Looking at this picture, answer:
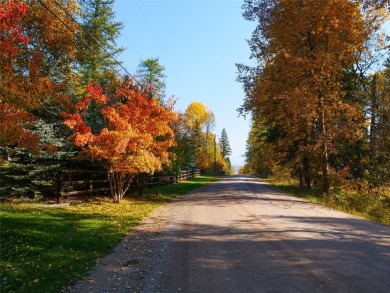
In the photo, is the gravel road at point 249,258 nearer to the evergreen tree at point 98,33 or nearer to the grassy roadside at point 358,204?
the grassy roadside at point 358,204

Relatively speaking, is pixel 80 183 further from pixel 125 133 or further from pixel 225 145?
pixel 225 145

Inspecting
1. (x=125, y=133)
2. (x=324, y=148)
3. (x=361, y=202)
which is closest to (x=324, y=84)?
(x=324, y=148)

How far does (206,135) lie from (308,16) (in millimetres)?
57256

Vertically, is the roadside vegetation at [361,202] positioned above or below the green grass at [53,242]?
above

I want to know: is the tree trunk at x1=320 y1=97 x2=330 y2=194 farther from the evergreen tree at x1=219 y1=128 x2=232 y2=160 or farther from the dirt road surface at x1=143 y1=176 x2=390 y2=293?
the evergreen tree at x1=219 y1=128 x2=232 y2=160

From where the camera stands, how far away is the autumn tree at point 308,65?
61.0 feet

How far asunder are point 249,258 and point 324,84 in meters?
15.4

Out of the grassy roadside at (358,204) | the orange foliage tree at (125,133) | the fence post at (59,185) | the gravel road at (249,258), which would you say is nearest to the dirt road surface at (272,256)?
the gravel road at (249,258)

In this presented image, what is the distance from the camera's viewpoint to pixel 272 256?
21.7 ft

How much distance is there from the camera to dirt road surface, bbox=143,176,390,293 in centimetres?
511

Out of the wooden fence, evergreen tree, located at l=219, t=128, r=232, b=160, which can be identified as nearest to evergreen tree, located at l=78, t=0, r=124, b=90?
the wooden fence

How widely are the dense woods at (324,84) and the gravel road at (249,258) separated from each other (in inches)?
358

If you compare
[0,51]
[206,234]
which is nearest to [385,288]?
[206,234]

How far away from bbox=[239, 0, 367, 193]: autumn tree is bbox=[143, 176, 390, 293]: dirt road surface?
9.59 meters
